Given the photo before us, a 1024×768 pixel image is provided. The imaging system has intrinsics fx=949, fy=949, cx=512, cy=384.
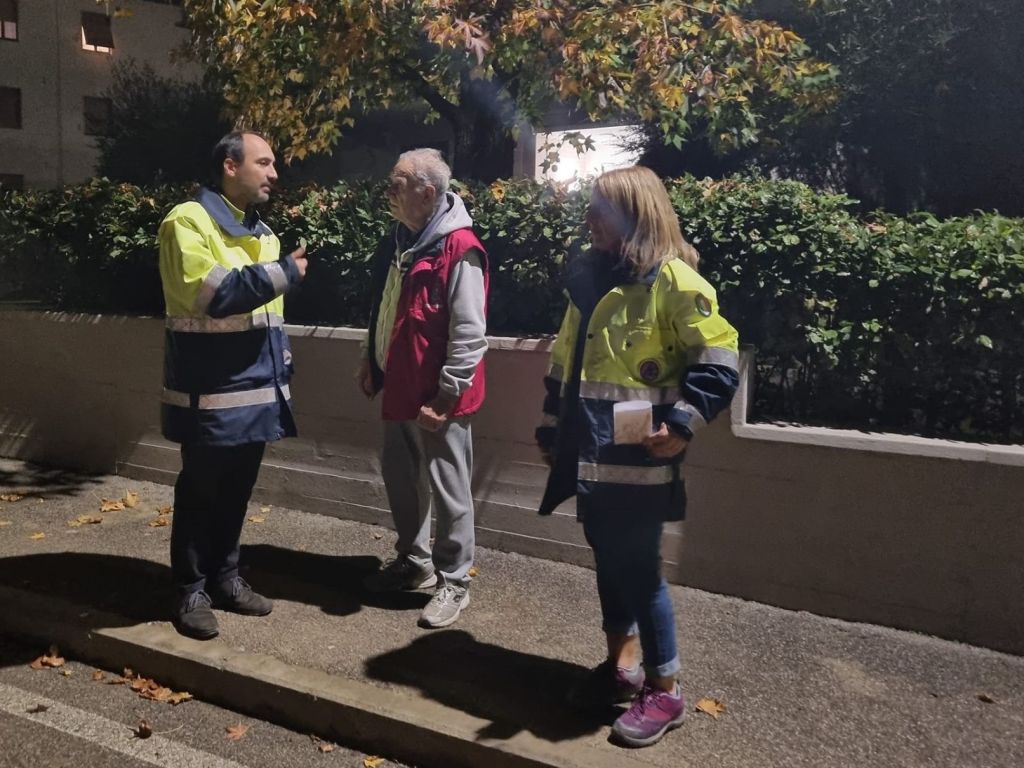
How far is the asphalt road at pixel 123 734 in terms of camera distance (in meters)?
3.33

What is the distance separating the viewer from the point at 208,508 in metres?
4.11

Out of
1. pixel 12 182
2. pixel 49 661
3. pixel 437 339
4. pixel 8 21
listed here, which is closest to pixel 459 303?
pixel 437 339

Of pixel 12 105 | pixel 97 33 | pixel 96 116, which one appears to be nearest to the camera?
pixel 96 116

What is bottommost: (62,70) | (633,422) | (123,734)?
(123,734)

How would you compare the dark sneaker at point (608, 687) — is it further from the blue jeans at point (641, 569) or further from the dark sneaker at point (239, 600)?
the dark sneaker at point (239, 600)

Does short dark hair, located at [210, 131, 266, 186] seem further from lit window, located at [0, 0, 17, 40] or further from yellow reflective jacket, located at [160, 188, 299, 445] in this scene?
lit window, located at [0, 0, 17, 40]

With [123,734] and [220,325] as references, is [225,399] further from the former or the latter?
[123,734]

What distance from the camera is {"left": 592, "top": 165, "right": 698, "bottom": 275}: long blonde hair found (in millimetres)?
3072

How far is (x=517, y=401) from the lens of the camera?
5.06 metres

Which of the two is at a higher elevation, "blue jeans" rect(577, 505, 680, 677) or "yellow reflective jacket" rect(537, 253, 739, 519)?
"yellow reflective jacket" rect(537, 253, 739, 519)

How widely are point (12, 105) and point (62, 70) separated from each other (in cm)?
Answer: 102

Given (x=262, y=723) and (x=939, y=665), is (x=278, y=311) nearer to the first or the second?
(x=262, y=723)

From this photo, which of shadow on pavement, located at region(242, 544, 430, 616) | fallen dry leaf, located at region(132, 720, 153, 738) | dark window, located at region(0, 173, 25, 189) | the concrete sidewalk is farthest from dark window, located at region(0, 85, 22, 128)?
fallen dry leaf, located at region(132, 720, 153, 738)

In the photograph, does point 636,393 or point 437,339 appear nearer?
point 636,393
